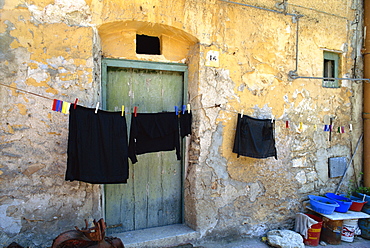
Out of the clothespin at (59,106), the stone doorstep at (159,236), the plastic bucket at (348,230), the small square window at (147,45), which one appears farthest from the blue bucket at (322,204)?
the clothespin at (59,106)

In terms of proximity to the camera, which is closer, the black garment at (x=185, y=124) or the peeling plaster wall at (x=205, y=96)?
the peeling plaster wall at (x=205, y=96)

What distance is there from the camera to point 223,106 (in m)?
3.97

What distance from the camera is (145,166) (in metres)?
3.90

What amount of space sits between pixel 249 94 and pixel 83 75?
2.23 meters

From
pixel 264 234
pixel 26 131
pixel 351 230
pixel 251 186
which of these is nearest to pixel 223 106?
pixel 251 186

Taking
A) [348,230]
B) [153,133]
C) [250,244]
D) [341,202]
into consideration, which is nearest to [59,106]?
[153,133]

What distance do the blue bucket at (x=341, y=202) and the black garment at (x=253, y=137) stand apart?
1.42m

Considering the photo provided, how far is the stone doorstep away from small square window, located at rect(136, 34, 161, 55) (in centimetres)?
236

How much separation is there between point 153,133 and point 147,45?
4.34 ft

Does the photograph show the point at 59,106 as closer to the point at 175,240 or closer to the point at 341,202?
the point at 175,240

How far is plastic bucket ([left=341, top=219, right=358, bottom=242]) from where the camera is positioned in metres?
4.31

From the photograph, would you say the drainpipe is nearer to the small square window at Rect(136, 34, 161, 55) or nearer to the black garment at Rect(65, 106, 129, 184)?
the small square window at Rect(136, 34, 161, 55)

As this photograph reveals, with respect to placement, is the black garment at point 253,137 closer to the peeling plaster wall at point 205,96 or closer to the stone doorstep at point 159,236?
the peeling plaster wall at point 205,96

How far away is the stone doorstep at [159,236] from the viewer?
3539mm
